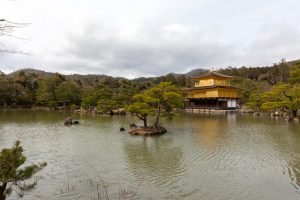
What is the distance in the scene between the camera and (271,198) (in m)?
7.44

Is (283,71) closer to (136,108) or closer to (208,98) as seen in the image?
(208,98)

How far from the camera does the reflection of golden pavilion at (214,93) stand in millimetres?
41250

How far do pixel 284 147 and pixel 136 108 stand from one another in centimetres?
853

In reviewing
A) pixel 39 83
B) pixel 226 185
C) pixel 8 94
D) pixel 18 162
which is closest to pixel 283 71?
pixel 39 83

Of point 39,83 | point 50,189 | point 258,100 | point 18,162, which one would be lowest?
point 50,189

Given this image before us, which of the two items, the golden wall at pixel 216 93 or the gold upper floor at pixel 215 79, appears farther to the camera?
the gold upper floor at pixel 215 79

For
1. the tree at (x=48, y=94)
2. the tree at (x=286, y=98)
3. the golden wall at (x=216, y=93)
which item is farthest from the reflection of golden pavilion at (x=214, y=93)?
the tree at (x=48, y=94)

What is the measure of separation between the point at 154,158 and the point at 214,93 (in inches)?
1225

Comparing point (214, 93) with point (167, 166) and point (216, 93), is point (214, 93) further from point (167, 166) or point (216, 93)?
point (167, 166)

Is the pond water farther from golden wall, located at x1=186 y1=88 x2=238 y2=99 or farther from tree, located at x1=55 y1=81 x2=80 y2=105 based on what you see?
tree, located at x1=55 y1=81 x2=80 y2=105

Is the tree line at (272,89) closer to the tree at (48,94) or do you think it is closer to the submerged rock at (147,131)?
the submerged rock at (147,131)

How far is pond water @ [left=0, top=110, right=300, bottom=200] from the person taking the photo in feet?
25.9

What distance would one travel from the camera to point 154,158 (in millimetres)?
11875

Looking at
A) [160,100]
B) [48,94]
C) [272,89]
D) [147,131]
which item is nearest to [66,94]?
[48,94]
